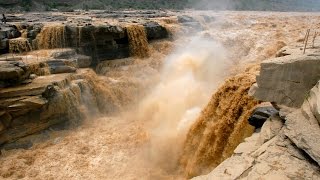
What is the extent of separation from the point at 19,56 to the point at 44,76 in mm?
1636

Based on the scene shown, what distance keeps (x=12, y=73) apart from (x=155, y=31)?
697 cm

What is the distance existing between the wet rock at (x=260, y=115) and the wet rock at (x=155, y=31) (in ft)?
29.6

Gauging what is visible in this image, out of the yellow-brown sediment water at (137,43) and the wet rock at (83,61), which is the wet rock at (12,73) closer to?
the wet rock at (83,61)

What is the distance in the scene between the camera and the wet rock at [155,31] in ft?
46.7

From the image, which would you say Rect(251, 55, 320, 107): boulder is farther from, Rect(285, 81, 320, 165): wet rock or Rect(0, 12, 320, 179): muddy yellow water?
Rect(0, 12, 320, 179): muddy yellow water

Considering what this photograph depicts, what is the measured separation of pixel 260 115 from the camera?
5793 mm

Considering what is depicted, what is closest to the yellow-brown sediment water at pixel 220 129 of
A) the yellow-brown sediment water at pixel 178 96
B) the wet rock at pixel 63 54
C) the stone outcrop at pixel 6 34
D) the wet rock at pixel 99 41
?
the yellow-brown sediment water at pixel 178 96

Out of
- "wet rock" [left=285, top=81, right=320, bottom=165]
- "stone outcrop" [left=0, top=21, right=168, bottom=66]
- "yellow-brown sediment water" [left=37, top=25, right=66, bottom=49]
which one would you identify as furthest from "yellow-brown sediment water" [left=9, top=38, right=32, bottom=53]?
"wet rock" [left=285, top=81, right=320, bottom=165]

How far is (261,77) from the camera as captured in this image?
5.48 m

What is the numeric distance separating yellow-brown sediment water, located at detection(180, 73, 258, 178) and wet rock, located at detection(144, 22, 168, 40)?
287 inches

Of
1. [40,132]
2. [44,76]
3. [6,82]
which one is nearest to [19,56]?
[44,76]

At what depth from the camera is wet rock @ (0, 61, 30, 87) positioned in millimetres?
8898

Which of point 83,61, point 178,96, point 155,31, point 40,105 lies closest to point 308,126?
point 178,96

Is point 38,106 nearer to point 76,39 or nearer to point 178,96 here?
point 178,96
